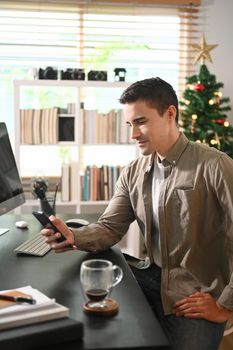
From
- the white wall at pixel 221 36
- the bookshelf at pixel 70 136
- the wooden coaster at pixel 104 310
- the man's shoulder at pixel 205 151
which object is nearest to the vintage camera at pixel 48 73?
the bookshelf at pixel 70 136

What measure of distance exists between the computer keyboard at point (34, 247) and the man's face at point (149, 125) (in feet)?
1.72

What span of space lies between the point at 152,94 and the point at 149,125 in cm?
12

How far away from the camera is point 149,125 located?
1.78 metres

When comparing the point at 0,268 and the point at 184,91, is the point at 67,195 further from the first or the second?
the point at 0,268

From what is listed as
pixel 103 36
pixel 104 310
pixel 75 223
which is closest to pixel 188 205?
pixel 75 223

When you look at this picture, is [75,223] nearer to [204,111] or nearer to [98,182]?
[98,182]

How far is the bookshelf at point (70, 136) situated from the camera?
3.57 metres

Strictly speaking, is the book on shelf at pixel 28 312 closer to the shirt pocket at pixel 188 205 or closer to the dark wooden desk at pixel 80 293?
the dark wooden desk at pixel 80 293

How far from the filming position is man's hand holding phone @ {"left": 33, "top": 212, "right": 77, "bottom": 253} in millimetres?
1645

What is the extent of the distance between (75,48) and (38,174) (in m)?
1.12

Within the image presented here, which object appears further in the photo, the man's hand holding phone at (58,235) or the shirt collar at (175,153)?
the shirt collar at (175,153)

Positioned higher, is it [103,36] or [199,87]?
[103,36]

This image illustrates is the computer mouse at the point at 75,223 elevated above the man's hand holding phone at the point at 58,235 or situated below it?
below

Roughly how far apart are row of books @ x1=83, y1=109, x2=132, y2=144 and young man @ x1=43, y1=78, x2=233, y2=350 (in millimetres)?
1800
